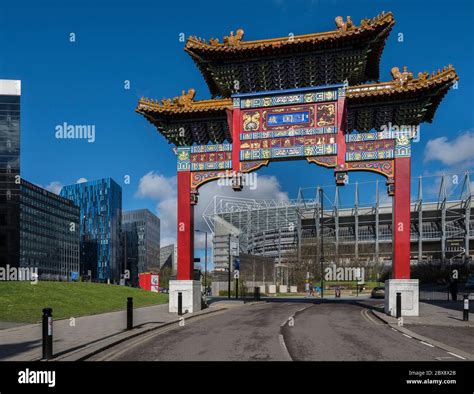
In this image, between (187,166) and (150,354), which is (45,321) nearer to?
(150,354)

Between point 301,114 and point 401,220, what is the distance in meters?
7.11

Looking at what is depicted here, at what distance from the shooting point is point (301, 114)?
23297 mm

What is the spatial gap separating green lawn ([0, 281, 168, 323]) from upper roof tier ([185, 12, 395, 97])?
44.8 feet

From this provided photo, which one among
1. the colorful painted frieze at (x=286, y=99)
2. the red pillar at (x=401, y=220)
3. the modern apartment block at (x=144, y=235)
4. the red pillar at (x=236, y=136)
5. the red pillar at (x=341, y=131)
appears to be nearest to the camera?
the red pillar at (x=401, y=220)

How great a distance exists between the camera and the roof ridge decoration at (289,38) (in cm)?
2141

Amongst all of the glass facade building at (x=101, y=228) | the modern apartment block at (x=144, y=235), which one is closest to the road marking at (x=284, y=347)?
the glass facade building at (x=101, y=228)

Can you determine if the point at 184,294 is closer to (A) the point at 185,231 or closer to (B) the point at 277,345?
(A) the point at 185,231

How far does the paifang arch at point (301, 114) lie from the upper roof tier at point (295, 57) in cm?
5

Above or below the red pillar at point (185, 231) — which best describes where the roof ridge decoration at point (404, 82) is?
above

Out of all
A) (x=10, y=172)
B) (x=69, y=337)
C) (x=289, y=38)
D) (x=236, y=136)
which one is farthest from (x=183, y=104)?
(x=10, y=172)

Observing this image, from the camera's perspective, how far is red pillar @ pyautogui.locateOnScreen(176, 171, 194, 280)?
24.3m

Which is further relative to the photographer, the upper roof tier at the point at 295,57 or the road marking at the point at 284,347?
the upper roof tier at the point at 295,57

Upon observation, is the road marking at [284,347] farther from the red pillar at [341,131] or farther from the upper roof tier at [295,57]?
the upper roof tier at [295,57]
